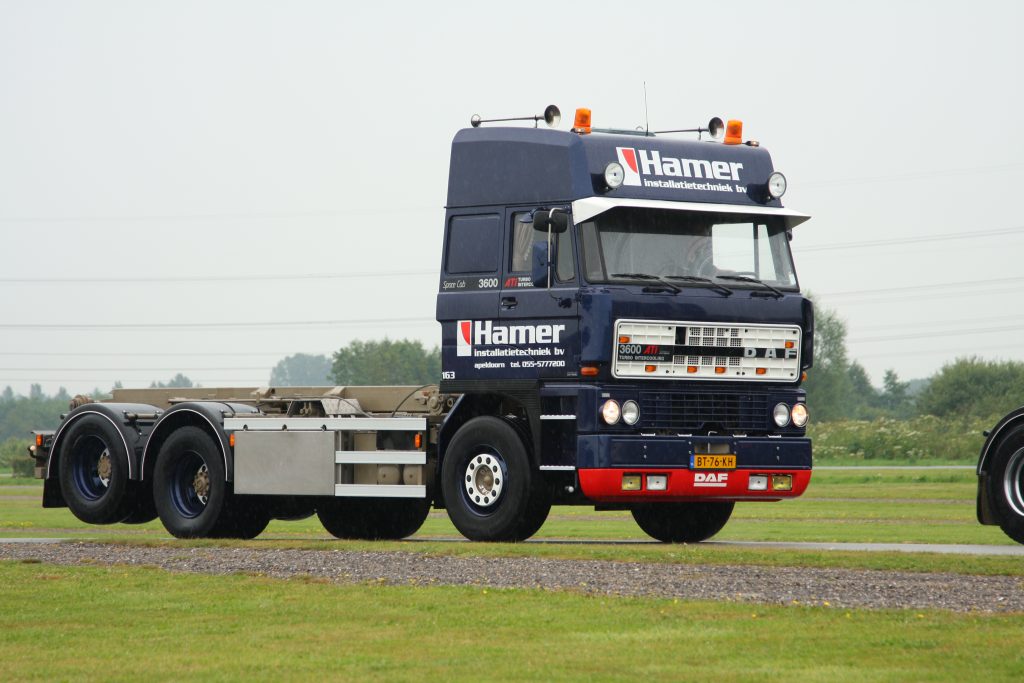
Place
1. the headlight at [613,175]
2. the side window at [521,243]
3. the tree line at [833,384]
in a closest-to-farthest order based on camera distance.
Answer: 1. the headlight at [613,175]
2. the side window at [521,243]
3. the tree line at [833,384]

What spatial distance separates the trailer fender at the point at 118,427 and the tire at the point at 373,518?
2.27 metres

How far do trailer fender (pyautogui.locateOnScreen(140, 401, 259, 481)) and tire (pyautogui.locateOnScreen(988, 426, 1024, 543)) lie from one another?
841cm

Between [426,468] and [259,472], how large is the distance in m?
2.26

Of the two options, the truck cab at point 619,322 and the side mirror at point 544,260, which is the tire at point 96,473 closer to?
the truck cab at point 619,322

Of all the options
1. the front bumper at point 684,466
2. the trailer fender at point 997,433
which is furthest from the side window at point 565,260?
the trailer fender at point 997,433

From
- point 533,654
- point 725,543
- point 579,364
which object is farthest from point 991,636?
point 725,543

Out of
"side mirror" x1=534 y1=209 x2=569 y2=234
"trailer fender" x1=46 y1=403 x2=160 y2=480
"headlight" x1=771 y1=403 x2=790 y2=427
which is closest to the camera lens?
"side mirror" x1=534 y1=209 x2=569 y2=234

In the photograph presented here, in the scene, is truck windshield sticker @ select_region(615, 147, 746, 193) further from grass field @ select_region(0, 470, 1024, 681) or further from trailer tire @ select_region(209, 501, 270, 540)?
trailer tire @ select_region(209, 501, 270, 540)

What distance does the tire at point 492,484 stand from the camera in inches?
719

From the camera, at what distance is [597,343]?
58.0 feet

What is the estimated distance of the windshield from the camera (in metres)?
17.9

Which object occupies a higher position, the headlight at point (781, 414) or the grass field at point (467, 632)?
the headlight at point (781, 414)

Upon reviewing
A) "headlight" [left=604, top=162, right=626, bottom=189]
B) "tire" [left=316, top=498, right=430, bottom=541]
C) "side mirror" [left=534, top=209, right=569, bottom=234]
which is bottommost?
"tire" [left=316, top=498, right=430, bottom=541]

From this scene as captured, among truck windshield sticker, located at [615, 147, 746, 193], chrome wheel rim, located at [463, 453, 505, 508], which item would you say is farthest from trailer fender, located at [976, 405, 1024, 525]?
chrome wheel rim, located at [463, 453, 505, 508]
